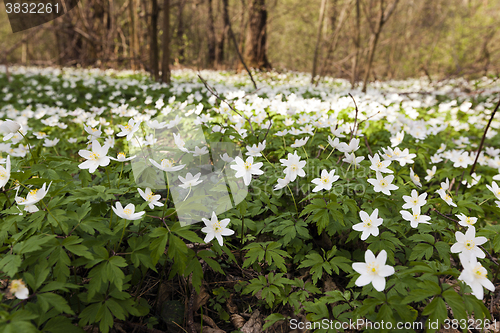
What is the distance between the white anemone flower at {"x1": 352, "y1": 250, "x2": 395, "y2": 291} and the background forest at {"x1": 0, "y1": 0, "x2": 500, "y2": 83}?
7629 mm

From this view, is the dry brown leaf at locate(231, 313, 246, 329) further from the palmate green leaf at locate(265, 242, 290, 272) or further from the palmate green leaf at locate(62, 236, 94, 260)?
the palmate green leaf at locate(62, 236, 94, 260)

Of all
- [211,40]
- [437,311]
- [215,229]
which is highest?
[211,40]

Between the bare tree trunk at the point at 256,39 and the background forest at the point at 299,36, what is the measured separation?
0.04 m

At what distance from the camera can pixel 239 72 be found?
12641mm

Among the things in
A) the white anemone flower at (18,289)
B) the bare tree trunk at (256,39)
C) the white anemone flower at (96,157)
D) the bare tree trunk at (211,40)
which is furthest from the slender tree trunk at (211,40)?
the white anemone flower at (18,289)

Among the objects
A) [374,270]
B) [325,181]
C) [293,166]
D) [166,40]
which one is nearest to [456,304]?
[374,270]

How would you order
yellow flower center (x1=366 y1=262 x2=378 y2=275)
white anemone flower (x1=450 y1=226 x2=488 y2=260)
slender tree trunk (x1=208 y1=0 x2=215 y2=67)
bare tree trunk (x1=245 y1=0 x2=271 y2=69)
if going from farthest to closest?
1. slender tree trunk (x1=208 y1=0 x2=215 y2=67)
2. bare tree trunk (x1=245 y1=0 x2=271 y2=69)
3. white anemone flower (x1=450 y1=226 x2=488 y2=260)
4. yellow flower center (x1=366 y1=262 x2=378 y2=275)

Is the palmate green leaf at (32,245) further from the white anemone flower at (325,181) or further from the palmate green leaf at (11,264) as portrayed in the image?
the white anemone flower at (325,181)

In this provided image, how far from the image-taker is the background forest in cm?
1132

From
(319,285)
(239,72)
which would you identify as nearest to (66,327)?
(319,285)

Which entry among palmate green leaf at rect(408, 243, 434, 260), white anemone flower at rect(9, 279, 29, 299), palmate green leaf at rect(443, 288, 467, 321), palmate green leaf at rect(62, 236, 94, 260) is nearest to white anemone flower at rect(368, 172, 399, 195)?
palmate green leaf at rect(408, 243, 434, 260)

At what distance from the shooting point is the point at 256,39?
12781mm

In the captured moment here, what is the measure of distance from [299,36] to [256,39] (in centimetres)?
1199

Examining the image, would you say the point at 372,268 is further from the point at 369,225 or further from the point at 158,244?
the point at 158,244
